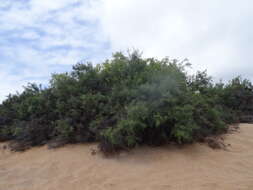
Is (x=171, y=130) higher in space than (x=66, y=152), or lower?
higher

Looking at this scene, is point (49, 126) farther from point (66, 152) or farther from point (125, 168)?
point (125, 168)

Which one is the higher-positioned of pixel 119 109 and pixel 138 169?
pixel 119 109

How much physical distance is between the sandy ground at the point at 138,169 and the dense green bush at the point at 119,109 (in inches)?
17.6

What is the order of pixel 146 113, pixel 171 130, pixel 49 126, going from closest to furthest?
pixel 146 113
pixel 171 130
pixel 49 126

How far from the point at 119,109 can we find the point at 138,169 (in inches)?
82.2

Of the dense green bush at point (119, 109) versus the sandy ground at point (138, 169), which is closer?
the sandy ground at point (138, 169)

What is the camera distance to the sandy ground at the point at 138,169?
172 inches

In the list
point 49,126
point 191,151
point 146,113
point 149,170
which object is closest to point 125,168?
point 149,170

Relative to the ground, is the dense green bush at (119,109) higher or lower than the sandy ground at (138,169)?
higher

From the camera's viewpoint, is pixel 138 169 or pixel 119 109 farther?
Answer: pixel 119 109

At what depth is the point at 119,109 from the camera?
21.9 ft

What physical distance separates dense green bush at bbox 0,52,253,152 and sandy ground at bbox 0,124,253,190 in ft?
1.46

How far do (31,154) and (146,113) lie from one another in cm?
424

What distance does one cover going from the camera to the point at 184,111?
5641 mm
